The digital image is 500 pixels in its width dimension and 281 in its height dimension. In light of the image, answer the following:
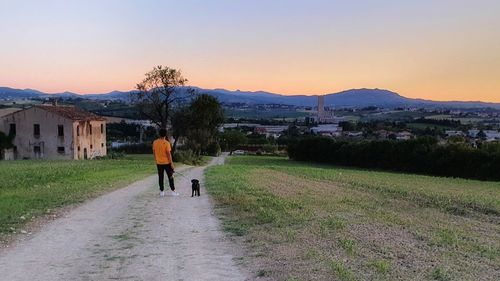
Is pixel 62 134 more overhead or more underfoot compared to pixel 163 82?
more underfoot

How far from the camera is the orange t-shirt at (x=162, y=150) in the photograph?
1767 centimetres

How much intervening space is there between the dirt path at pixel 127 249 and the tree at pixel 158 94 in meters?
57.3

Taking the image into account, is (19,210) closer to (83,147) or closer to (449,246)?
(449,246)

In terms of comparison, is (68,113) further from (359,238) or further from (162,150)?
(359,238)

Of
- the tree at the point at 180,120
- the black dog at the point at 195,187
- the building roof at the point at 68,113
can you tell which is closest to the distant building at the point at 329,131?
the tree at the point at 180,120

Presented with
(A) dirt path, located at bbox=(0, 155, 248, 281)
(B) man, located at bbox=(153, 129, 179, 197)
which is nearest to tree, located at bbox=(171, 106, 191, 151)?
(B) man, located at bbox=(153, 129, 179, 197)

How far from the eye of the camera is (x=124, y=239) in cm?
1046

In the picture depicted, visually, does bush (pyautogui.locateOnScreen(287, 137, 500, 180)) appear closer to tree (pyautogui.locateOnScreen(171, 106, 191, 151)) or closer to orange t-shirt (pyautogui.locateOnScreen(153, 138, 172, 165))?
tree (pyautogui.locateOnScreen(171, 106, 191, 151))

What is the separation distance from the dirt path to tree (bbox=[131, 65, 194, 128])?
57.3 meters

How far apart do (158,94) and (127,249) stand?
63.2 metres

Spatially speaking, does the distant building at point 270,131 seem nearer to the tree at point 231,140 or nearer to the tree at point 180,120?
the tree at point 231,140

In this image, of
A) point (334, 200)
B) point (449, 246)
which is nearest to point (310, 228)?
point (449, 246)

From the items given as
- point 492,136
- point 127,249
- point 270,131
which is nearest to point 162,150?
point 127,249

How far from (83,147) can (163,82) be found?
17175mm
